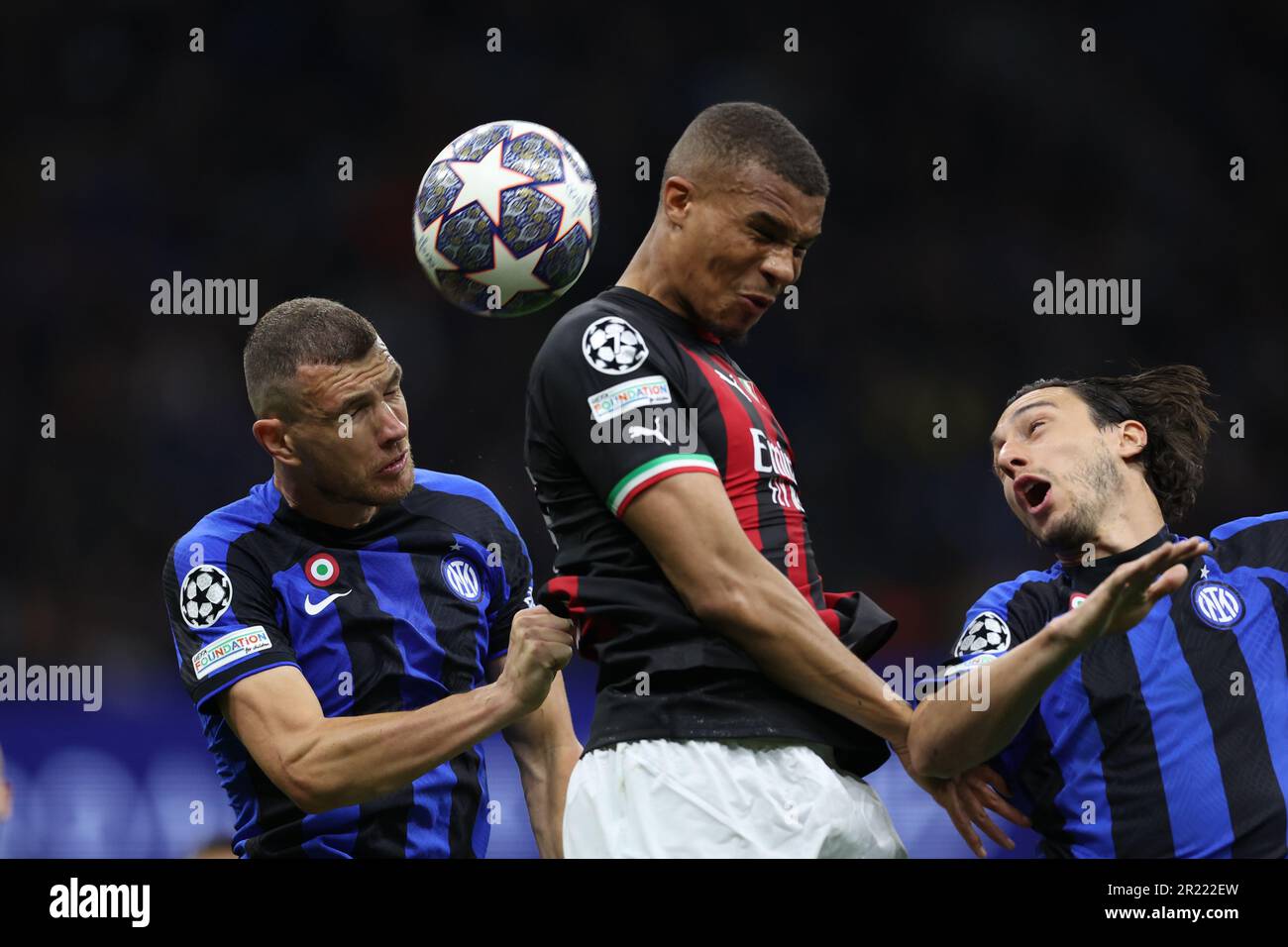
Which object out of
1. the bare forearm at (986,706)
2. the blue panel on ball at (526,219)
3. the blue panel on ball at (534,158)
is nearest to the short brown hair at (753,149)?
the blue panel on ball at (526,219)

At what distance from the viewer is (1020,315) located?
27.2 feet

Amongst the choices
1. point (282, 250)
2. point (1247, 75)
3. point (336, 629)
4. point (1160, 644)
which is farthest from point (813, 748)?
point (1247, 75)

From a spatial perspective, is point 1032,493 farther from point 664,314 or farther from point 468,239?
point 468,239

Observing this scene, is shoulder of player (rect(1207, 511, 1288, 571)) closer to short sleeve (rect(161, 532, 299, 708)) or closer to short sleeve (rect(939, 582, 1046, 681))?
short sleeve (rect(939, 582, 1046, 681))

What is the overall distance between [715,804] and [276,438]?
191 cm

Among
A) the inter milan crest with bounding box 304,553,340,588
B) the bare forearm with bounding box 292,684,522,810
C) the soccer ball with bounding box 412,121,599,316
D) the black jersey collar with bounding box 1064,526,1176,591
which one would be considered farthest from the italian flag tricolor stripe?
the black jersey collar with bounding box 1064,526,1176,591

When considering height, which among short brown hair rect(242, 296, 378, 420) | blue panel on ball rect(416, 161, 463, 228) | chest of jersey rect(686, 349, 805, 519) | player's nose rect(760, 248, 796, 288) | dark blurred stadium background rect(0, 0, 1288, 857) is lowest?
chest of jersey rect(686, 349, 805, 519)

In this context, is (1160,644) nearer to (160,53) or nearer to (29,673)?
(29,673)

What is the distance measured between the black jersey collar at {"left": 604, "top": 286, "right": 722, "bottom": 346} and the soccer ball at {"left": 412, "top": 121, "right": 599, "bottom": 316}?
31.7 inches

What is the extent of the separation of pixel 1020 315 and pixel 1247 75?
6.93 feet

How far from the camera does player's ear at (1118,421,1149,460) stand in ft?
14.1

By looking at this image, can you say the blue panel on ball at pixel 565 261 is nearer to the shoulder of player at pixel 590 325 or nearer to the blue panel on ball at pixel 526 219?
the blue panel on ball at pixel 526 219

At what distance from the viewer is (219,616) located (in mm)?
3955

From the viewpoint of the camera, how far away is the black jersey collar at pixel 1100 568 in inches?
159
